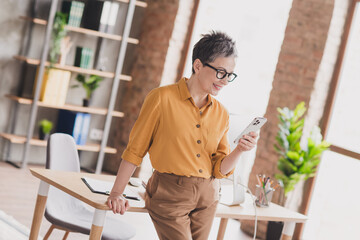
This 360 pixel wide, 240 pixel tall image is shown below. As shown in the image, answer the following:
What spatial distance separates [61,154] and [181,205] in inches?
46.2

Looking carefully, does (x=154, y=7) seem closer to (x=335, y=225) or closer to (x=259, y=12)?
(x=259, y=12)

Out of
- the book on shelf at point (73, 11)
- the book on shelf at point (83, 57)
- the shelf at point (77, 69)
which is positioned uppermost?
the book on shelf at point (73, 11)

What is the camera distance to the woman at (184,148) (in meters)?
2.18

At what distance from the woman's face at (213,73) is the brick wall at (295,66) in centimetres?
305

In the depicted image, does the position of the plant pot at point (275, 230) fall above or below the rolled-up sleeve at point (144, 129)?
below

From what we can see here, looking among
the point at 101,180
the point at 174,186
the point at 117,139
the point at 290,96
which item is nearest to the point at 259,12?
the point at 290,96

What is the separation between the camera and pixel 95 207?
2.32 m

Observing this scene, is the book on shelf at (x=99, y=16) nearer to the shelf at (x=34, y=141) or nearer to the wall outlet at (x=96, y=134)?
the wall outlet at (x=96, y=134)

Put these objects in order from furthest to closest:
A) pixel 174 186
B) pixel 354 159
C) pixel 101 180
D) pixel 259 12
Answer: pixel 259 12, pixel 354 159, pixel 101 180, pixel 174 186

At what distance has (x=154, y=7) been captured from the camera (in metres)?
6.52

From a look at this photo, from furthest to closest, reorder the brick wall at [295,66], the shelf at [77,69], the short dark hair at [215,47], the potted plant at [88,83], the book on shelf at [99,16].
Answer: the potted plant at [88,83] < the book on shelf at [99,16] < the shelf at [77,69] < the brick wall at [295,66] < the short dark hair at [215,47]

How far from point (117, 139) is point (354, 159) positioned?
298 cm

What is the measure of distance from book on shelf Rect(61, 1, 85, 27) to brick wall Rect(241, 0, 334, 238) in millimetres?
2215

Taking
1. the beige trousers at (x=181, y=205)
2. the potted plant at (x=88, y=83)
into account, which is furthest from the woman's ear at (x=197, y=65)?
the potted plant at (x=88, y=83)
